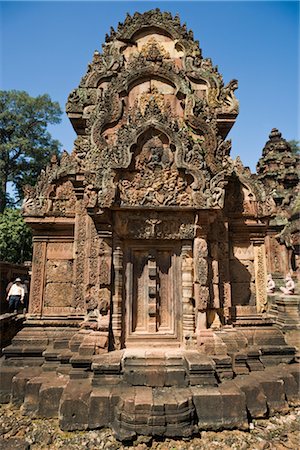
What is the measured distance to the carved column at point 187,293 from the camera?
17.1ft

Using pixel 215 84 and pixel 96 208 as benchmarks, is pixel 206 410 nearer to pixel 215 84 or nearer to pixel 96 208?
pixel 96 208

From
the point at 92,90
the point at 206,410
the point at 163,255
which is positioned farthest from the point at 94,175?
the point at 206,410

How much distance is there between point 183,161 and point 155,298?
2610 millimetres

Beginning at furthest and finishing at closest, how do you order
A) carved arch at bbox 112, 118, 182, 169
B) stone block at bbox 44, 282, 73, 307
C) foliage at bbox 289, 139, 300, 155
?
foliage at bbox 289, 139, 300, 155 → stone block at bbox 44, 282, 73, 307 → carved arch at bbox 112, 118, 182, 169

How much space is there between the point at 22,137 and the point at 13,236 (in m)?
11.1

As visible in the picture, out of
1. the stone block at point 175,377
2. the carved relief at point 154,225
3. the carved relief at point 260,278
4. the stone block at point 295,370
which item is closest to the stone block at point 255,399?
the stone block at point 175,377

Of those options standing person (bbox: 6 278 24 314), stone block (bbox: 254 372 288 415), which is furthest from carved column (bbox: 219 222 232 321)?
standing person (bbox: 6 278 24 314)

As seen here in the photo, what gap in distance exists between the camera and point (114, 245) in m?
5.36

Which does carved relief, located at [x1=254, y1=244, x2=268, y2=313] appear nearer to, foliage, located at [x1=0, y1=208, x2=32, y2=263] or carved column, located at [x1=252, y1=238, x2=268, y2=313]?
carved column, located at [x1=252, y1=238, x2=268, y2=313]

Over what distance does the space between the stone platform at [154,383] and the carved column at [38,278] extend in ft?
2.10

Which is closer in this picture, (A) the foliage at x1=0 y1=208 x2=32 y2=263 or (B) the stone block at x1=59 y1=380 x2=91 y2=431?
(B) the stone block at x1=59 y1=380 x2=91 y2=431

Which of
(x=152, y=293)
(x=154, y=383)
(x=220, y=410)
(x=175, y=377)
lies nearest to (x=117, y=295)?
(x=152, y=293)

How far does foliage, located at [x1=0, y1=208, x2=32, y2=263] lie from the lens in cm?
1917

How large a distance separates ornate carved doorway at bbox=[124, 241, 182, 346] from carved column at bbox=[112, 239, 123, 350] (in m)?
0.13
